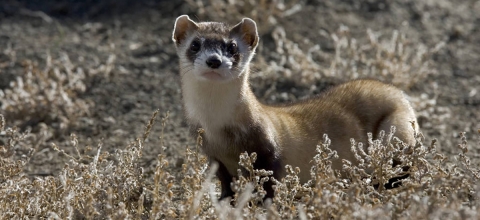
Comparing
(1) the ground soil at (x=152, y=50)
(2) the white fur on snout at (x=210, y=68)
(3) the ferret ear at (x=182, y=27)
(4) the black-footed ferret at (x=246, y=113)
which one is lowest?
(1) the ground soil at (x=152, y=50)

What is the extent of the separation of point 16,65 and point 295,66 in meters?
2.41

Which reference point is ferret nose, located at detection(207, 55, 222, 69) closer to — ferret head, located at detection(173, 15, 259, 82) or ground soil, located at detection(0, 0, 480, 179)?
ferret head, located at detection(173, 15, 259, 82)

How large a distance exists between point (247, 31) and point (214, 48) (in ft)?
1.20

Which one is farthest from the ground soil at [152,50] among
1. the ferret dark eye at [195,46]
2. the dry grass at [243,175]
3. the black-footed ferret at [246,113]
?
the ferret dark eye at [195,46]

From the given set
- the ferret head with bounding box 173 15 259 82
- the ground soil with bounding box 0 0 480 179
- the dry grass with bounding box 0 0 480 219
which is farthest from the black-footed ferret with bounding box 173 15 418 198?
the ground soil with bounding box 0 0 480 179

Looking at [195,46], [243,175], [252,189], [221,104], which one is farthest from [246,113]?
[252,189]

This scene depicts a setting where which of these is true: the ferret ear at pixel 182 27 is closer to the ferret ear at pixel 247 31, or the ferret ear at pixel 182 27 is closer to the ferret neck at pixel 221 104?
the ferret ear at pixel 247 31

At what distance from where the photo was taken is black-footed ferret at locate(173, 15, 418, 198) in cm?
454

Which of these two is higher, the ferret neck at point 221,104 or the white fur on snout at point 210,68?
the white fur on snout at point 210,68

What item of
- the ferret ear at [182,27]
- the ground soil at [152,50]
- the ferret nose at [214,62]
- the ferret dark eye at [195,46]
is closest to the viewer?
the ferret nose at [214,62]

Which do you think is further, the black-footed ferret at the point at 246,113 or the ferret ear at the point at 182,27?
the ferret ear at the point at 182,27

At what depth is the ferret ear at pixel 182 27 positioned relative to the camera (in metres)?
4.82

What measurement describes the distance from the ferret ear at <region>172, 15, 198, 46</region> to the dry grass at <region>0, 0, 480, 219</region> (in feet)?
2.22

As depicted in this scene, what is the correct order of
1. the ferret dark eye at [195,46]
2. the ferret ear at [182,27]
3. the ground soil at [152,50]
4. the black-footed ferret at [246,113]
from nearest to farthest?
the black-footed ferret at [246,113]
the ferret dark eye at [195,46]
the ferret ear at [182,27]
the ground soil at [152,50]
